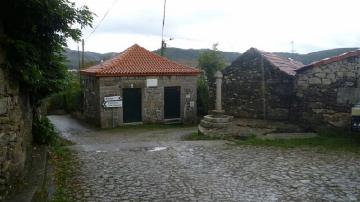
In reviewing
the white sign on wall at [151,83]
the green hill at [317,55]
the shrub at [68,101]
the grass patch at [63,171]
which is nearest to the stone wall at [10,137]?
the grass patch at [63,171]

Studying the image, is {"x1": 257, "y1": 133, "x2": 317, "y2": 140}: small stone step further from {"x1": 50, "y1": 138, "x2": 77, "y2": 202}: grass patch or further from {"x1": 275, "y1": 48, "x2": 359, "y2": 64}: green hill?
{"x1": 275, "y1": 48, "x2": 359, "y2": 64}: green hill

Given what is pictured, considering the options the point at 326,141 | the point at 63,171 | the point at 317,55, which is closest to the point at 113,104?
the point at 326,141

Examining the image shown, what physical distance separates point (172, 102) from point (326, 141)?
11879 millimetres

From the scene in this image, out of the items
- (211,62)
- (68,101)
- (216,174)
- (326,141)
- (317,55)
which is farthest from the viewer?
(317,55)

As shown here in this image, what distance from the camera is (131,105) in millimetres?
21375

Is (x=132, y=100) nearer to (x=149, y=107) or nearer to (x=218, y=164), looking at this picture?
(x=149, y=107)

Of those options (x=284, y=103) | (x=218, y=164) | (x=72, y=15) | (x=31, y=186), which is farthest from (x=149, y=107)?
(x=31, y=186)

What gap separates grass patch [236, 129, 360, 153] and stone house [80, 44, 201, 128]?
32.1 feet

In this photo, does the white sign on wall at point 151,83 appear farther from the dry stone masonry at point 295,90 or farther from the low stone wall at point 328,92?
the low stone wall at point 328,92

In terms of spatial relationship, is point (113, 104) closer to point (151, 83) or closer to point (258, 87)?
point (151, 83)

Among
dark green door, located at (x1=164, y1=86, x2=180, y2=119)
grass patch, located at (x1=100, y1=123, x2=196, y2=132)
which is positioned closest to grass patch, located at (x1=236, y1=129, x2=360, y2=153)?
grass patch, located at (x1=100, y1=123, x2=196, y2=132)

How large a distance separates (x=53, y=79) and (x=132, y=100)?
1292cm

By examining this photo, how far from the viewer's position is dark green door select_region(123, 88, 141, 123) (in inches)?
834

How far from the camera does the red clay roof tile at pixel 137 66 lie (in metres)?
20.8
